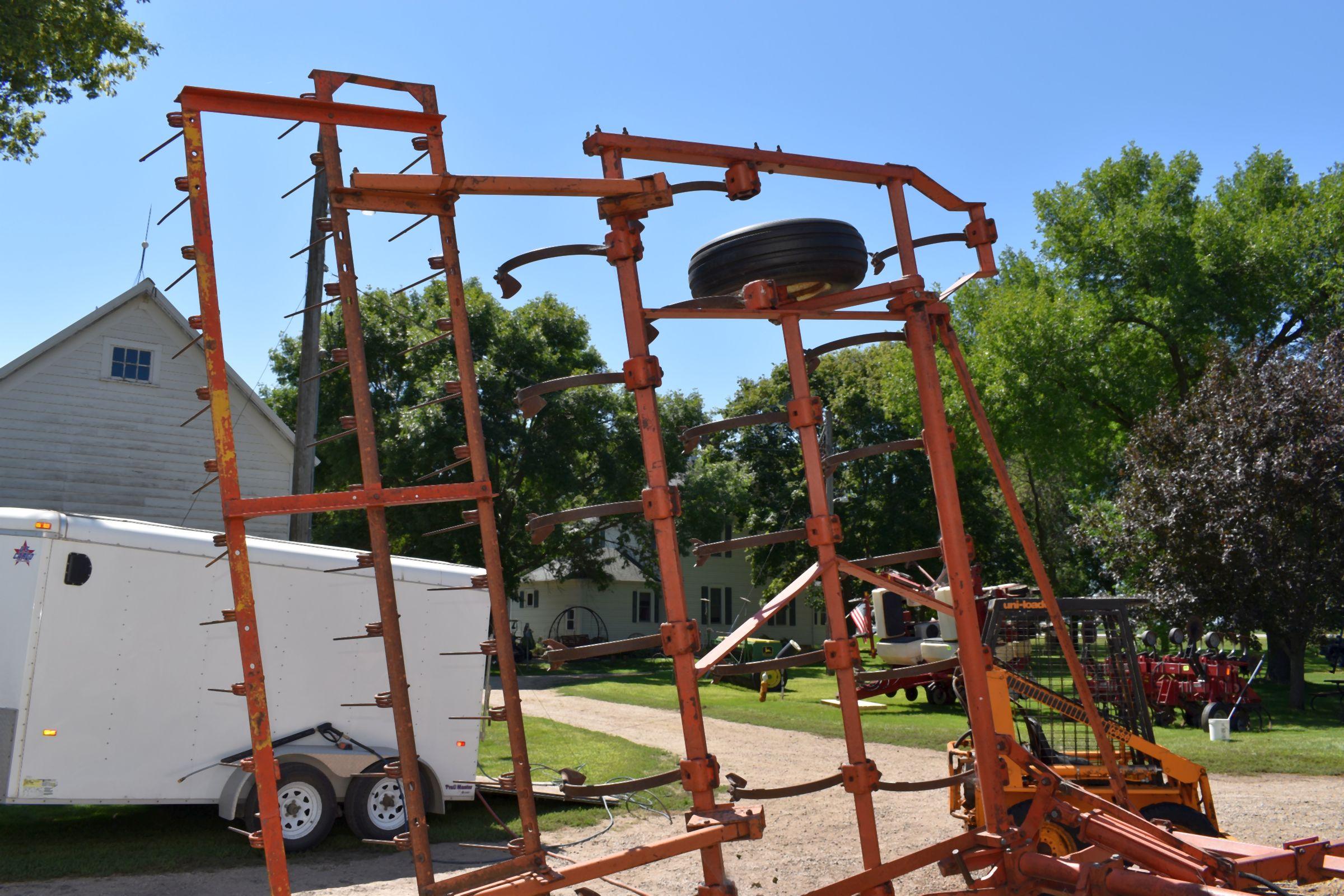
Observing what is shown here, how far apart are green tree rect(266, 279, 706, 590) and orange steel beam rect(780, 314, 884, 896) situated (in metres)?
23.1

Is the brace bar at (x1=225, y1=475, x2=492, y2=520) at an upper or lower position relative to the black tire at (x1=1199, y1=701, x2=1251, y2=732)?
upper

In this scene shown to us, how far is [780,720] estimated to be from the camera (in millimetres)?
18609

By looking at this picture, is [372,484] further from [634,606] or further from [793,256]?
[634,606]

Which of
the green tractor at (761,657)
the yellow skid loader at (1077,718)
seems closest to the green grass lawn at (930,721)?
the green tractor at (761,657)

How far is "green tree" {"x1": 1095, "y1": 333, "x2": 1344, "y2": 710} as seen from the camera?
18.5 m

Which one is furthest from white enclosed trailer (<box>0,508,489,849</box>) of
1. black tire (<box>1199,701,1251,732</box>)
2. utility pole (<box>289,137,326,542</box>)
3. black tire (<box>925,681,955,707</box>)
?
black tire (<box>925,681,955,707</box>)

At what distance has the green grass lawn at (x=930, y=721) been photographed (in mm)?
13664

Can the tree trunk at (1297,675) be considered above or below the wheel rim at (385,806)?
below

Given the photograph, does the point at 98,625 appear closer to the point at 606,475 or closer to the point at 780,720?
the point at 780,720

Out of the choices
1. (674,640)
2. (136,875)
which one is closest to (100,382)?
(136,875)

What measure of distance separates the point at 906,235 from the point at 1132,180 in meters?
30.1

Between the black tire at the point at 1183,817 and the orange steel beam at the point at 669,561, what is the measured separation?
15.6 feet

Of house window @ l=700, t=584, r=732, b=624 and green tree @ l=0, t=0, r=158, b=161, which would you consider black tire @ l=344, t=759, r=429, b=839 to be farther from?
house window @ l=700, t=584, r=732, b=624

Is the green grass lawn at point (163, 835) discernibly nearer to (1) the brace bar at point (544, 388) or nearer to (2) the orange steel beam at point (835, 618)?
(2) the orange steel beam at point (835, 618)
